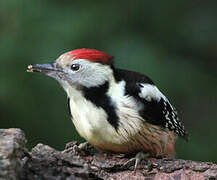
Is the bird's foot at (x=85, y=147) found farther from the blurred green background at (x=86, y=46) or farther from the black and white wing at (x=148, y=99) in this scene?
the blurred green background at (x=86, y=46)

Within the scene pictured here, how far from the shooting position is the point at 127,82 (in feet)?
13.4

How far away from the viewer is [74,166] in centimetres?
343

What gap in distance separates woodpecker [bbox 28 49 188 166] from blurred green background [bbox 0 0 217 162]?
1154mm

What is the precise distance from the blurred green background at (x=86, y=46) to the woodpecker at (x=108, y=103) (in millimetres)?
1154

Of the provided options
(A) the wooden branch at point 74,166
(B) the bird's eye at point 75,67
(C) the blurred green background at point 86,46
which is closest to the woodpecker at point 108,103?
(B) the bird's eye at point 75,67

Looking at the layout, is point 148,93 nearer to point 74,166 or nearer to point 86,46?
point 74,166

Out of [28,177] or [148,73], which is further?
[148,73]

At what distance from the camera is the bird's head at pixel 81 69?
4.02 meters

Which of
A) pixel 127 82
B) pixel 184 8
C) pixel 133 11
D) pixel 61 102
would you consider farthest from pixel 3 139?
pixel 184 8

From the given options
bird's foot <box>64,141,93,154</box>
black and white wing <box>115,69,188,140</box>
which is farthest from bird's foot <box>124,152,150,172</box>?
bird's foot <box>64,141,93,154</box>

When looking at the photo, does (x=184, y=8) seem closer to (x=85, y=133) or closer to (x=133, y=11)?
(x=133, y=11)

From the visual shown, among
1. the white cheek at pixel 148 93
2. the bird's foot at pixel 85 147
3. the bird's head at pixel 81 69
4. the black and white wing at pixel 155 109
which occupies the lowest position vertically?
the bird's foot at pixel 85 147

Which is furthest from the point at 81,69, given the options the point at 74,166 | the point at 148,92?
the point at 74,166

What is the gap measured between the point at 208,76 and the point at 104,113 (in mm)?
2341
